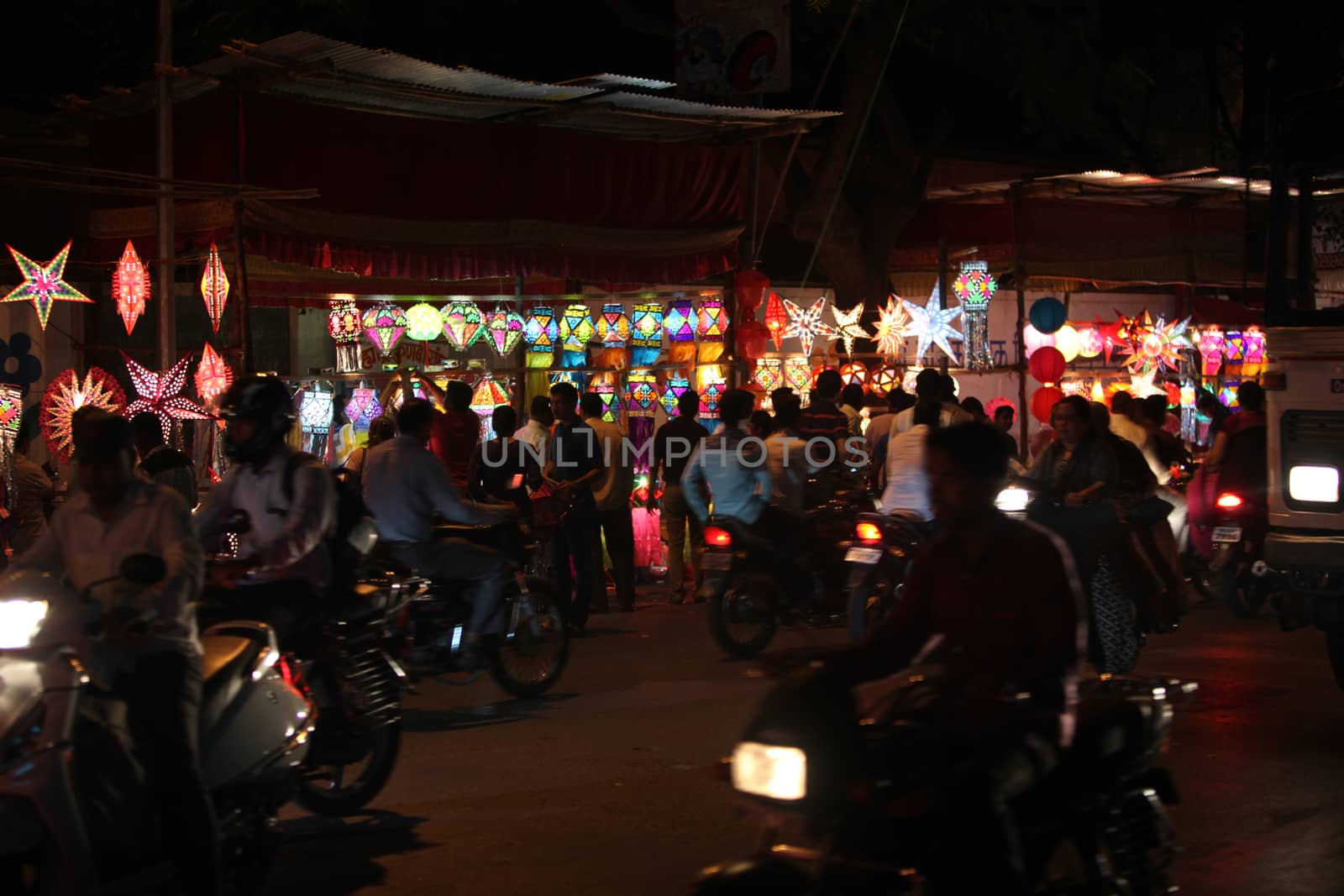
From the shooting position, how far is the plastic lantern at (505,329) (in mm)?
13914

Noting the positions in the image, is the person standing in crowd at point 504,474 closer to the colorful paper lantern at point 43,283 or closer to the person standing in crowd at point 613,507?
the person standing in crowd at point 613,507

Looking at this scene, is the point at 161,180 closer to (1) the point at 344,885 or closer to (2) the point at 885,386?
(1) the point at 344,885

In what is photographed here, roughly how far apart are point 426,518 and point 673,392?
6.32 meters

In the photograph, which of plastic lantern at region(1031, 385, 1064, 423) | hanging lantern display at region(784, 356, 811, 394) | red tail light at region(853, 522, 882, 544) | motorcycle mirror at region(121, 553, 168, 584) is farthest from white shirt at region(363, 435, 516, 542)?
plastic lantern at region(1031, 385, 1064, 423)

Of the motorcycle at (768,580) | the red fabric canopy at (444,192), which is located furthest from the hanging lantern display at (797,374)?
the motorcycle at (768,580)

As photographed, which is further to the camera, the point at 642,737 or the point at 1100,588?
the point at 1100,588

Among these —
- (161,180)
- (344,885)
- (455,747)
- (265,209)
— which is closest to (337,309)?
(265,209)

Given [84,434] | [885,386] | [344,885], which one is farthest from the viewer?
[885,386]

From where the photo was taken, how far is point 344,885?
5.70 metres

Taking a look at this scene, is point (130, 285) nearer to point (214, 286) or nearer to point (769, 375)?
point (214, 286)

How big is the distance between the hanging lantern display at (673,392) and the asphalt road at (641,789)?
Result: 4654 millimetres

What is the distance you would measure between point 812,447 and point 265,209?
464 cm

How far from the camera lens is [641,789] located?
704 centimetres

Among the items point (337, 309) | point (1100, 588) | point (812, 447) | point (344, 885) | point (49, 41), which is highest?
point (49, 41)
